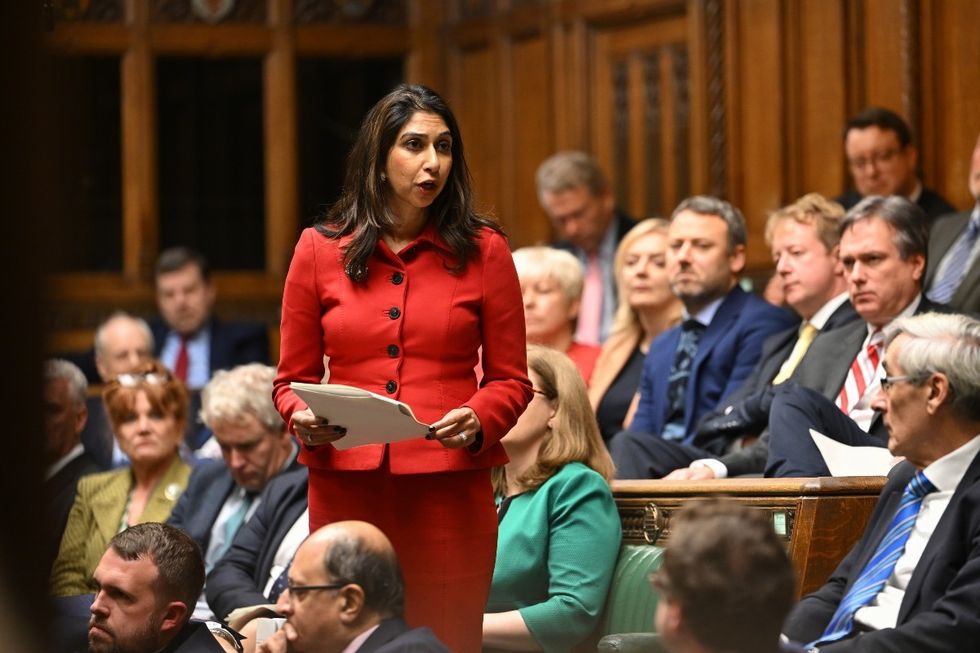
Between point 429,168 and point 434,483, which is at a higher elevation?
point 429,168

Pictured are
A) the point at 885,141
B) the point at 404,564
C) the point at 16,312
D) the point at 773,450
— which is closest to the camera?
the point at 16,312

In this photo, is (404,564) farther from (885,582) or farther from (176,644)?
(885,582)

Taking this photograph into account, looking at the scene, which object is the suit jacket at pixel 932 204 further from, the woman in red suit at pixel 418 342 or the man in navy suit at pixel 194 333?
the woman in red suit at pixel 418 342

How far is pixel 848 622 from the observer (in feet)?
9.30

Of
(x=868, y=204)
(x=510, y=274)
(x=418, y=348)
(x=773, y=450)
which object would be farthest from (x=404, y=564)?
(x=868, y=204)

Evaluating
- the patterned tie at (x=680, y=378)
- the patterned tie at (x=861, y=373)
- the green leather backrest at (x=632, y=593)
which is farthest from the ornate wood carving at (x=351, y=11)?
the green leather backrest at (x=632, y=593)

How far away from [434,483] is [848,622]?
0.97 meters

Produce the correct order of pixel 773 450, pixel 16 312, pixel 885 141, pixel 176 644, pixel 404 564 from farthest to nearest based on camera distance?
pixel 885 141
pixel 773 450
pixel 176 644
pixel 404 564
pixel 16 312

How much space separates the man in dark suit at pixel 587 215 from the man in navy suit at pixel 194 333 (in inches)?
63.8

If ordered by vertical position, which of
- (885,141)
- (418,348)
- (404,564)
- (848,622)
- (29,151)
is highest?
(885,141)

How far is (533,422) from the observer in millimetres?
3430

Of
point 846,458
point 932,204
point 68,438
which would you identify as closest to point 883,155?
point 932,204

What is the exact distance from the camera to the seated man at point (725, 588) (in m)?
1.62

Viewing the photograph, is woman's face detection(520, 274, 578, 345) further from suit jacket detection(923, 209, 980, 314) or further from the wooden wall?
the wooden wall
